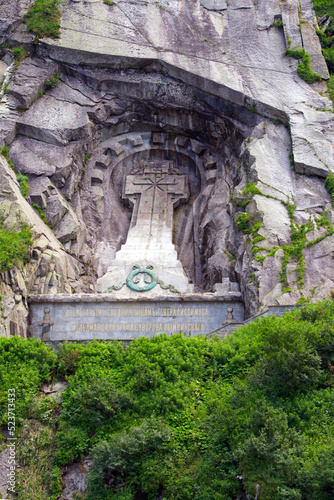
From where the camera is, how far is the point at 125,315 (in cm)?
1875

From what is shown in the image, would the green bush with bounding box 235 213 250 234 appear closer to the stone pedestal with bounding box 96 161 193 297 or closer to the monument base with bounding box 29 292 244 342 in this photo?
the monument base with bounding box 29 292 244 342

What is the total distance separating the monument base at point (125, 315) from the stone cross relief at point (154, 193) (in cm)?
580

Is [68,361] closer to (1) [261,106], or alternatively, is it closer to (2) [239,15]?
(1) [261,106]

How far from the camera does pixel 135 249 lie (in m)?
22.9

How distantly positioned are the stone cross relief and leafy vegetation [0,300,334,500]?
1020 cm

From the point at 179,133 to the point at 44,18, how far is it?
8425mm

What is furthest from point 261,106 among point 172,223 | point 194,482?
point 194,482

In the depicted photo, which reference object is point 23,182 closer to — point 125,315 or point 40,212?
point 40,212

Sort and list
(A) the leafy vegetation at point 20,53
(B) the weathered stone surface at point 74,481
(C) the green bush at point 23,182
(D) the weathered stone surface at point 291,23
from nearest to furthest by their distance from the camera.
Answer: (B) the weathered stone surface at point 74,481 < (C) the green bush at point 23,182 < (A) the leafy vegetation at point 20,53 < (D) the weathered stone surface at point 291,23

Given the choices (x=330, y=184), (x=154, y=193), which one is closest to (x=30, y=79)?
(x=154, y=193)

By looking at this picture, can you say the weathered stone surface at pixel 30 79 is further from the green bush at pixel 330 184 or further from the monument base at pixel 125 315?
the green bush at pixel 330 184

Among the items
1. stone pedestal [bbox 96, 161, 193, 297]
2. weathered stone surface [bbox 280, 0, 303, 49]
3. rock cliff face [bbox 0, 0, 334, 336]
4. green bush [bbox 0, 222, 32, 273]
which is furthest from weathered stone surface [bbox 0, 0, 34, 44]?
weathered stone surface [bbox 280, 0, 303, 49]

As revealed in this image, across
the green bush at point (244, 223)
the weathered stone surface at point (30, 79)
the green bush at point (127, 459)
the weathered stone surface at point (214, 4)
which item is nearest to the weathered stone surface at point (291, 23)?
the weathered stone surface at point (214, 4)

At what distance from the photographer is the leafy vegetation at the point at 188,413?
10636mm
